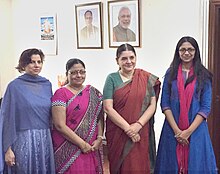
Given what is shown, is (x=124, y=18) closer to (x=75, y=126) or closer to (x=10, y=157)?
(x=75, y=126)

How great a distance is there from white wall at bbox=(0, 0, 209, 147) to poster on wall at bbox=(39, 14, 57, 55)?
8 centimetres

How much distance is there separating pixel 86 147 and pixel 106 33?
6.39 feet

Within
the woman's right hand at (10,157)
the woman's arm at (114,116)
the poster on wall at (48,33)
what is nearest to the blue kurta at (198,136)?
the woman's arm at (114,116)

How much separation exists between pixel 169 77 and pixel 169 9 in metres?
1.16

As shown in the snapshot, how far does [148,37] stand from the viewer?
11.5 feet

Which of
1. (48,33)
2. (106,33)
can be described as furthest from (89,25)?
(48,33)

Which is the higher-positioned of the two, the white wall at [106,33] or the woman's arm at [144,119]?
the white wall at [106,33]

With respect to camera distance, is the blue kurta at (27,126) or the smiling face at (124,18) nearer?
the blue kurta at (27,126)

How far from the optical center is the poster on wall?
4.48 meters

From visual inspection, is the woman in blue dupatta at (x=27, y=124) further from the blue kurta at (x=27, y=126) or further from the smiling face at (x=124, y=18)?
the smiling face at (x=124, y=18)

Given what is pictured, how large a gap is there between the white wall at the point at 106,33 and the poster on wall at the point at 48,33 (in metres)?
0.08

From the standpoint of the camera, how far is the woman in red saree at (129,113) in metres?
2.36

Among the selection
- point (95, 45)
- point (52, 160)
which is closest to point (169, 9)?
point (95, 45)

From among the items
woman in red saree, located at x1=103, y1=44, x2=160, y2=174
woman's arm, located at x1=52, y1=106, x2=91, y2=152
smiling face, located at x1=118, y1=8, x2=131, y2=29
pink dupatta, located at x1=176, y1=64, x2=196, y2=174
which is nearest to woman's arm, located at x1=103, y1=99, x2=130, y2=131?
woman in red saree, located at x1=103, y1=44, x2=160, y2=174
